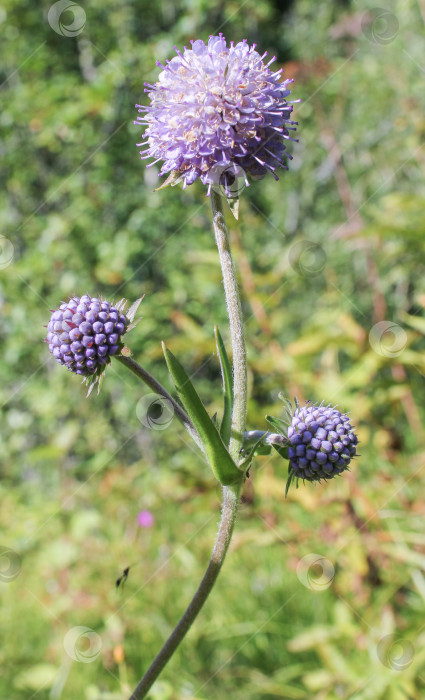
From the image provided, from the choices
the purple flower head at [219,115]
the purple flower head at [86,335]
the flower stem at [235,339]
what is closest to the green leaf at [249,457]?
the flower stem at [235,339]

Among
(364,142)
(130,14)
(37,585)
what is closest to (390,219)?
(37,585)

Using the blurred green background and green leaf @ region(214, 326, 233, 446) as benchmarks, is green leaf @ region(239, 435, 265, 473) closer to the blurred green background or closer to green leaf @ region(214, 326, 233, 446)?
green leaf @ region(214, 326, 233, 446)

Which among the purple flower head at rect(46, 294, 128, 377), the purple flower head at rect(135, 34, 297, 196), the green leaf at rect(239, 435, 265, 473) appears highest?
the purple flower head at rect(135, 34, 297, 196)

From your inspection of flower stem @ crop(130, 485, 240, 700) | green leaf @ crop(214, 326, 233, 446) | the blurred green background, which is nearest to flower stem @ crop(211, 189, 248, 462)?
green leaf @ crop(214, 326, 233, 446)

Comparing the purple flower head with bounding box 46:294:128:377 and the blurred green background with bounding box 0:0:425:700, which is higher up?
the purple flower head with bounding box 46:294:128:377

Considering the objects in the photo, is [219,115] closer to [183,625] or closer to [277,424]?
[277,424]

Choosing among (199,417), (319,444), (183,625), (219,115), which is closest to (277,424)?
(319,444)
